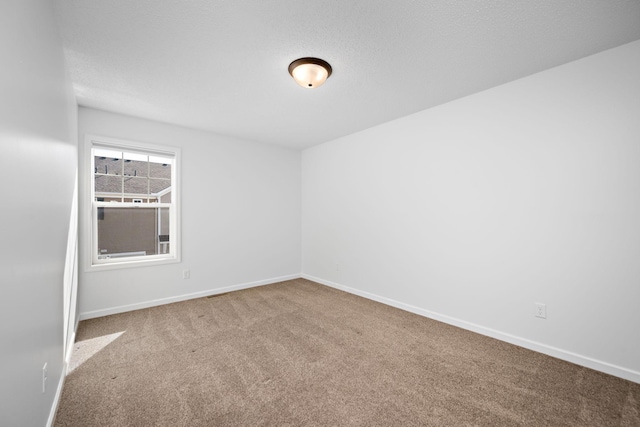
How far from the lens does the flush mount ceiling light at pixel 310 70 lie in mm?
2244

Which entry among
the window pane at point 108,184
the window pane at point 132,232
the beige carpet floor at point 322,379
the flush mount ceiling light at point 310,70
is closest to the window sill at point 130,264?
the window pane at point 132,232

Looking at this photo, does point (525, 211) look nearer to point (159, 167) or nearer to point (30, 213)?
point (30, 213)

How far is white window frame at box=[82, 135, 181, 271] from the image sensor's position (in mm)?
3207

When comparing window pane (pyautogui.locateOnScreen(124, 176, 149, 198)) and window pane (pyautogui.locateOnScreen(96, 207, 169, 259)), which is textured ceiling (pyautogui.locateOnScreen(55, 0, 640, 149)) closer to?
window pane (pyautogui.locateOnScreen(124, 176, 149, 198))

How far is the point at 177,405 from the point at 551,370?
9.25 feet

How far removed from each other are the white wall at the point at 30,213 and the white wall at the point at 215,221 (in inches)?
63.0

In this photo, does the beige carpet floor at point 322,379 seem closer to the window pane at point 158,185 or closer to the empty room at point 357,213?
the empty room at point 357,213

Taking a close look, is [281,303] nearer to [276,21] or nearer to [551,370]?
[551,370]

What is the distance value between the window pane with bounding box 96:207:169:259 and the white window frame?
0.07 m

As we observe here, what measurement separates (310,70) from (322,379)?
2.48 metres

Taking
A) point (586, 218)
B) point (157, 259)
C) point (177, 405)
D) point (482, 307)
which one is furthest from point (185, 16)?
point (482, 307)

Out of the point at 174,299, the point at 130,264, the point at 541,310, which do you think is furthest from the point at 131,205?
the point at 541,310

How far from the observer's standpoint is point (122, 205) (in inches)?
138

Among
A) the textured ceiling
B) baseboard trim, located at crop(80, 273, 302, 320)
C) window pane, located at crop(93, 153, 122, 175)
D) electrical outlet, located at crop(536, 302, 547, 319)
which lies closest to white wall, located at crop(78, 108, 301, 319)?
baseboard trim, located at crop(80, 273, 302, 320)
